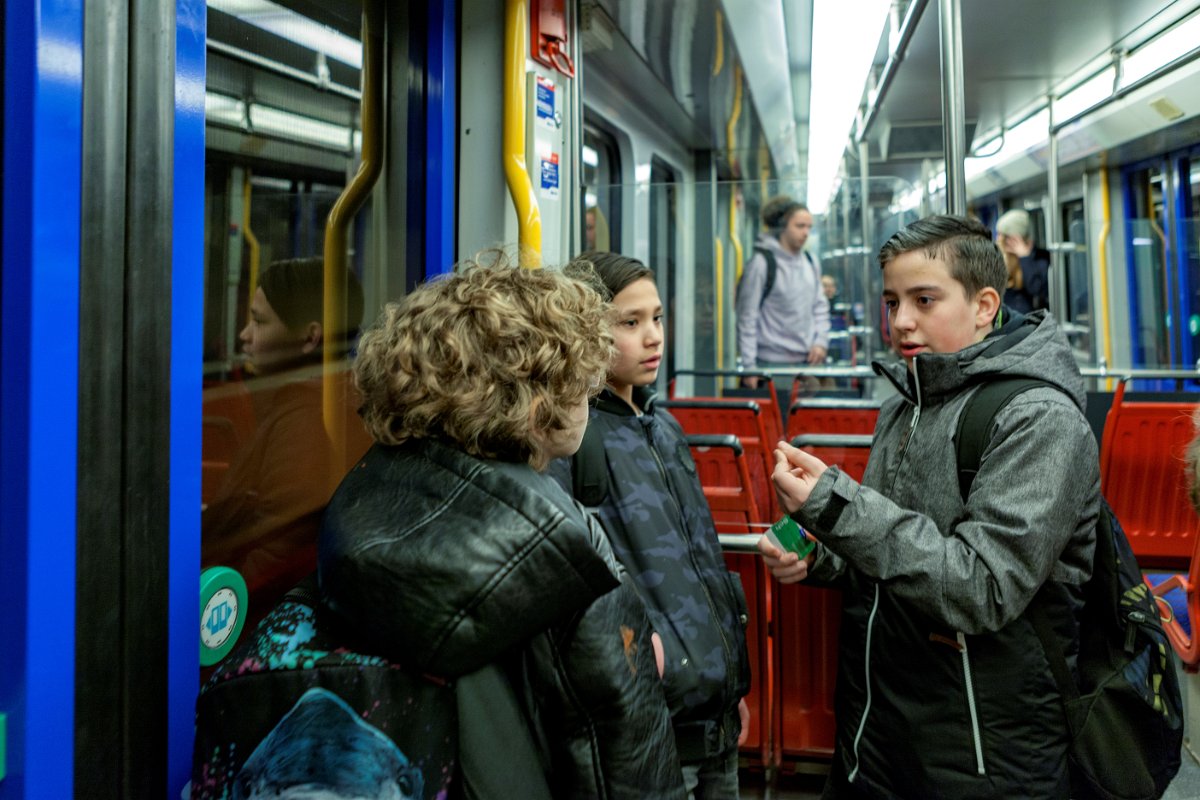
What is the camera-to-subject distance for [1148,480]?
4.09 meters

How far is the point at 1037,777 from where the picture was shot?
158 cm

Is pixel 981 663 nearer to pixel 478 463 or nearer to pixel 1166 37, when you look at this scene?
pixel 478 463

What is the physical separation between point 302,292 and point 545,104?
109 centimetres

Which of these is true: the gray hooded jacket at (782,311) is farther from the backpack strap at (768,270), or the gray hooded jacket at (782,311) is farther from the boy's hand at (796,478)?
the boy's hand at (796,478)

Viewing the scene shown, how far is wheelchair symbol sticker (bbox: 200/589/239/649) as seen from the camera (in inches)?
56.7

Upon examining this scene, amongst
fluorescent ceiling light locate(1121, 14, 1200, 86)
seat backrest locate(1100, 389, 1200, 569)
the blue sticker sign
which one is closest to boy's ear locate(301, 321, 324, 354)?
the blue sticker sign

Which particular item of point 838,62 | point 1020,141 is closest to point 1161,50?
point 838,62

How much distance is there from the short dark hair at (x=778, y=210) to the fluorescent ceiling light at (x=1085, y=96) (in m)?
3.20

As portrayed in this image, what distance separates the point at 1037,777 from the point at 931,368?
737 mm

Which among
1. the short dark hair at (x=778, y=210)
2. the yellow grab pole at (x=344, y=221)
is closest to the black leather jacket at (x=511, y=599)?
the yellow grab pole at (x=344, y=221)

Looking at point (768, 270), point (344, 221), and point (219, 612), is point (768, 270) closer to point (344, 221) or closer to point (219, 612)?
point (344, 221)

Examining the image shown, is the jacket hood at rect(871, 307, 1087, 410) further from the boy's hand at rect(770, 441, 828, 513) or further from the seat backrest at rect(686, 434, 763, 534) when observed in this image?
the seat backrest at rect(686, 434, 763, 534)

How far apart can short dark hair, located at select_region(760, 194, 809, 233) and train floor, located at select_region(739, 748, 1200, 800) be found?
336 centimetres

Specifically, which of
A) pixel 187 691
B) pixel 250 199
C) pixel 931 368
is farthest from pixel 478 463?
pixel 931 368
